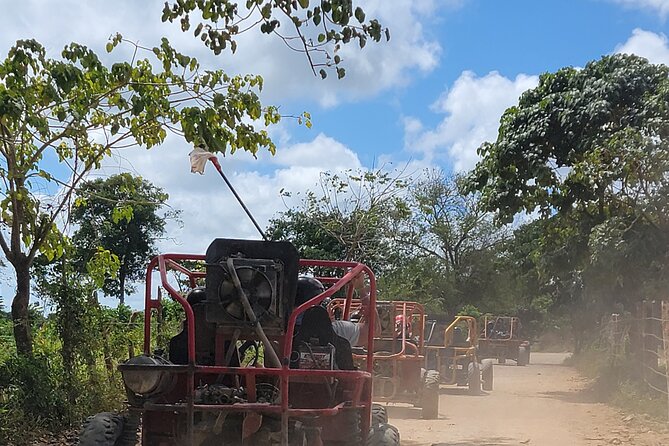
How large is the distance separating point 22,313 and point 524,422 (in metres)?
7.98

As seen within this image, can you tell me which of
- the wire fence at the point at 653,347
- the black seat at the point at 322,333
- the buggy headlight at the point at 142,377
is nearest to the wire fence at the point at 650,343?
the wire fence at the point at 653,347

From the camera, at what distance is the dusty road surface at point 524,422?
10.9m

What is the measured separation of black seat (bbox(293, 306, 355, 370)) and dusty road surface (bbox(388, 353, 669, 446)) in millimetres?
4639

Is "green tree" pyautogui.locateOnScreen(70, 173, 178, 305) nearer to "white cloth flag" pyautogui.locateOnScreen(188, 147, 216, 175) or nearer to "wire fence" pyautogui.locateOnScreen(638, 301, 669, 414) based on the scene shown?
"white cloth flag" pyautogui.locateOnScreen(188, 147, 216, 175)

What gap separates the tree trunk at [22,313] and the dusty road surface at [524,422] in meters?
4.73

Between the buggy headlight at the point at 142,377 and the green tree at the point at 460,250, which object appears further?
the green tree at the point at 460,250

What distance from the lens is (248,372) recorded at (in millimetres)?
5078

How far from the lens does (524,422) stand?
43.2ft

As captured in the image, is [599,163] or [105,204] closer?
[105,204]

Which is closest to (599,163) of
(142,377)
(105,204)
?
(105,204)

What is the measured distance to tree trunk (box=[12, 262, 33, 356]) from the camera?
29.4 ft

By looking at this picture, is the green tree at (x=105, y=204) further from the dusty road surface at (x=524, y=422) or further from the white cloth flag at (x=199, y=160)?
the dusty road surface at (x=524, y=422)

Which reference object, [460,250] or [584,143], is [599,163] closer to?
[584,143]

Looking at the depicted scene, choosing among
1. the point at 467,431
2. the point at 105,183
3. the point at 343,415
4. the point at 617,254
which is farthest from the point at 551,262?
the point at 343,415
